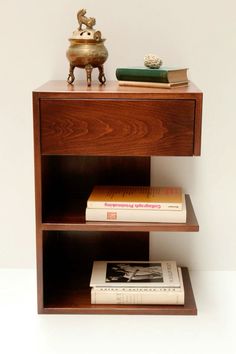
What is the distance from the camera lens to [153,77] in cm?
133

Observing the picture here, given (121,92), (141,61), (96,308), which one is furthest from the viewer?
(141,61)

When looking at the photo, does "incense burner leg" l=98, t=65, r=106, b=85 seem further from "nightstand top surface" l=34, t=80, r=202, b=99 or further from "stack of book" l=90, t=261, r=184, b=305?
"stack of book" l=90, t=261, r=184, b=305

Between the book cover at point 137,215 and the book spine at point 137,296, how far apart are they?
0.17 m

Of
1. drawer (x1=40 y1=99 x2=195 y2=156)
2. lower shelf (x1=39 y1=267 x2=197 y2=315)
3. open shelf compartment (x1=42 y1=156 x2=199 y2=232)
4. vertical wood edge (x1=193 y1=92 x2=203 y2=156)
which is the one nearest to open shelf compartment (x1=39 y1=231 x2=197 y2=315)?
lower shelf (x1=39 y1=267 x2=197 y2=315)

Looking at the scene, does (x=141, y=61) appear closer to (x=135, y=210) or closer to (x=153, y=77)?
(x=153, y=77)

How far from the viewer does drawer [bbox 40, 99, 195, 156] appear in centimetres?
126

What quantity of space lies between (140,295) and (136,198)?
0.73ft

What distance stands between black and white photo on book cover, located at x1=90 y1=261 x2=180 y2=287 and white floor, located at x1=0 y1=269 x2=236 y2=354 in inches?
3.1

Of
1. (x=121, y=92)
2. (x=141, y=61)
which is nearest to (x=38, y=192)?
(x=121, y=92)

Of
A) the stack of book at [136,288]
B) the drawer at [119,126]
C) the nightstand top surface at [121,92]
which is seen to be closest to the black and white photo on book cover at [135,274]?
the stack of book at [136,288]

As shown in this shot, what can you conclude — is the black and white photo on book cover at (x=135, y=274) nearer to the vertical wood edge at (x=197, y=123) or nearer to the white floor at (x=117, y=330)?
the white floor at (x=117, y=330)

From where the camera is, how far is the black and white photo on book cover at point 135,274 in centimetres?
141

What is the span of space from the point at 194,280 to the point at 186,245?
0.39 ft
